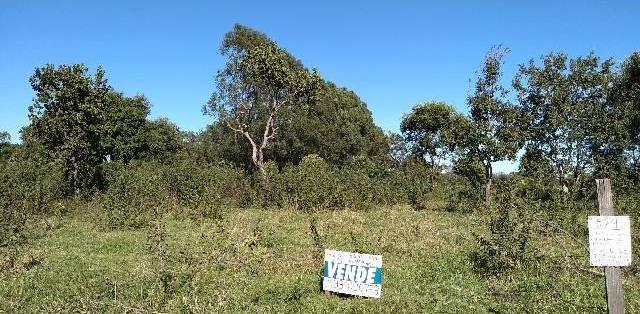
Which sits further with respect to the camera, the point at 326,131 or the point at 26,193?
the point at 326,131

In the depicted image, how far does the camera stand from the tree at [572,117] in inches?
851

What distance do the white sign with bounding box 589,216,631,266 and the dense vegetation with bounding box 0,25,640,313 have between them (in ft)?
8.65

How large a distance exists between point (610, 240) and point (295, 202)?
55.3 ft

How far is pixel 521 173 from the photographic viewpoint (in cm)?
1972

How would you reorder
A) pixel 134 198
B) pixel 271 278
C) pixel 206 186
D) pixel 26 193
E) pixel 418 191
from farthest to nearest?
pixel 418 191
pixel 206 186
pixel 134 198
pixel 26 193
pixel 271 278

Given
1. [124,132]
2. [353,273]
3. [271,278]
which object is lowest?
[271,278]

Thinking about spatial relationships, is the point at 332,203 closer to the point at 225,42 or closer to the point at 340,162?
the point at 225,42

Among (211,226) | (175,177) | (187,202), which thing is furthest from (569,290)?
(175,177)

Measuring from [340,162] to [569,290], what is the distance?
35505mm

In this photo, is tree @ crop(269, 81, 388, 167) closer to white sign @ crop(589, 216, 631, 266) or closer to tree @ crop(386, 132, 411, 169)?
tree @ crop(386, 132, 411, 169)

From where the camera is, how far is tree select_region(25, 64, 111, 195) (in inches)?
857

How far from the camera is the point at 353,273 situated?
7.58 meters

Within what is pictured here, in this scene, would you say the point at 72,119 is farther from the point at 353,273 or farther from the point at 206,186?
the point at 353,273

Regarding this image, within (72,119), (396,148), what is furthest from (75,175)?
(396,148)
